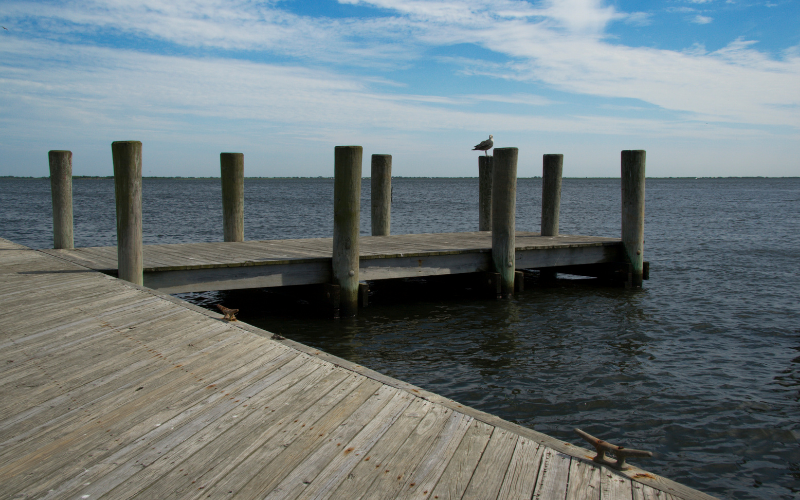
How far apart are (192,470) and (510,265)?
338 inches

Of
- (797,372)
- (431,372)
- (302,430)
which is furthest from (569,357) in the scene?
(302,430)

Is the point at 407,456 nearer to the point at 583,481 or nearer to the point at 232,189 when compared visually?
the point at 583,481

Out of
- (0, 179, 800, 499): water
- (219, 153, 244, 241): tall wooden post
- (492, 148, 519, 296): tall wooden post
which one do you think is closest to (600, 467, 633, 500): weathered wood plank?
(0, 179, 800, 499): water

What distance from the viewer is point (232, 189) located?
11133mm

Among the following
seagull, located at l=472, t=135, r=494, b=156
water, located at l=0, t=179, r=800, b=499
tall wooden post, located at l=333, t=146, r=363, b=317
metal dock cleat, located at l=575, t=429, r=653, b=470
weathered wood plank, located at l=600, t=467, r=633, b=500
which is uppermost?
seagull, located at l=472, t=135, r=494, b=156

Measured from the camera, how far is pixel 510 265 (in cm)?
1096

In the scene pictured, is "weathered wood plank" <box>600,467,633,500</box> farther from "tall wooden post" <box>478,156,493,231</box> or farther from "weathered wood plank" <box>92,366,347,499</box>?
"tall wooden post" <box>478,156,493,231</box>

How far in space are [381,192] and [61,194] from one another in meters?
5.78

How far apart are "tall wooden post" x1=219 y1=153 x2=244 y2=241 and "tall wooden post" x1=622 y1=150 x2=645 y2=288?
23.9 ft

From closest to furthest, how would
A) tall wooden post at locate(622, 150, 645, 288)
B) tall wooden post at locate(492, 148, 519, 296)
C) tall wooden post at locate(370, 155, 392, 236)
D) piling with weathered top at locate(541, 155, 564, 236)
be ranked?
1. tall wooden post at locate(492, 148, 519, 296)
2. tall wooden post at locate(622, 150, 645, 288)
3. tall wooden post at locate(370, 155, 392, 236)
4. piling with weathered top at locate(541, 155, 564, 236)

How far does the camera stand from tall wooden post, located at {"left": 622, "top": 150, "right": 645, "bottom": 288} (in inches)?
466

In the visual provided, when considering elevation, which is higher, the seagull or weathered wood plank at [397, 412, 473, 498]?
the seagull

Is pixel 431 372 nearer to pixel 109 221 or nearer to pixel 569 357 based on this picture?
pixel 569 357

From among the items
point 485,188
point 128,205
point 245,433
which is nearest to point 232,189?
point 128,205
